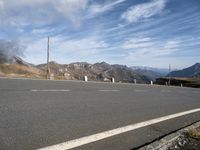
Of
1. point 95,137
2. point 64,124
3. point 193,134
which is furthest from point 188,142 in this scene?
point 64,124

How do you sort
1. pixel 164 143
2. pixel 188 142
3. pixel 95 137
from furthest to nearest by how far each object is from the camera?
pixel 188 142 → pixel 95 137 → pixel 164 143

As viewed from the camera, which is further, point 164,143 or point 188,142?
point 188,142

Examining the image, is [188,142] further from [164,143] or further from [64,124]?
[64,124]

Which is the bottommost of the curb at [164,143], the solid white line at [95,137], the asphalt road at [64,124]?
the curb at [164,143]

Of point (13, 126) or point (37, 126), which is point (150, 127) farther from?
point (13, 126)

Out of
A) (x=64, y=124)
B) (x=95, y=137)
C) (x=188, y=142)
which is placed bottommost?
(x=188, y=142)

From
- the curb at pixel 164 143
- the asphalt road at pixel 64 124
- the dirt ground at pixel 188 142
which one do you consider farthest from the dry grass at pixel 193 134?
the asphalt road at pixel 64 124

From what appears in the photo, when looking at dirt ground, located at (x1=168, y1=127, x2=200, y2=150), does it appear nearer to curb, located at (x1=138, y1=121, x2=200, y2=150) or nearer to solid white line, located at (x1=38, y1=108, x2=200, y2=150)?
curb, located at (x1=138, y1=121, x2=200, y2=150)

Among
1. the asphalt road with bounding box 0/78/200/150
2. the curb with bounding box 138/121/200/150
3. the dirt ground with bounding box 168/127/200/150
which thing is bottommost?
the dirt ground with bounding box 168/127/200/150

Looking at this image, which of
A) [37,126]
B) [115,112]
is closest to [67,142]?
[37,126]

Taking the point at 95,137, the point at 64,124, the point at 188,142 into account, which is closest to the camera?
the point at 95,137

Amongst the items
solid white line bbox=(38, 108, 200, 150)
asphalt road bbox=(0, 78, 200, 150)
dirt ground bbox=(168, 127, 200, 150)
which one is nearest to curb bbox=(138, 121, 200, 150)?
dirt ground bbox=(168, 127, 200, 150)

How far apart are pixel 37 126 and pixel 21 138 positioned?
919 millimetres

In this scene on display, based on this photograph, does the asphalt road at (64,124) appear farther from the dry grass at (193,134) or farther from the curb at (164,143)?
the dry grass at (193,134)
